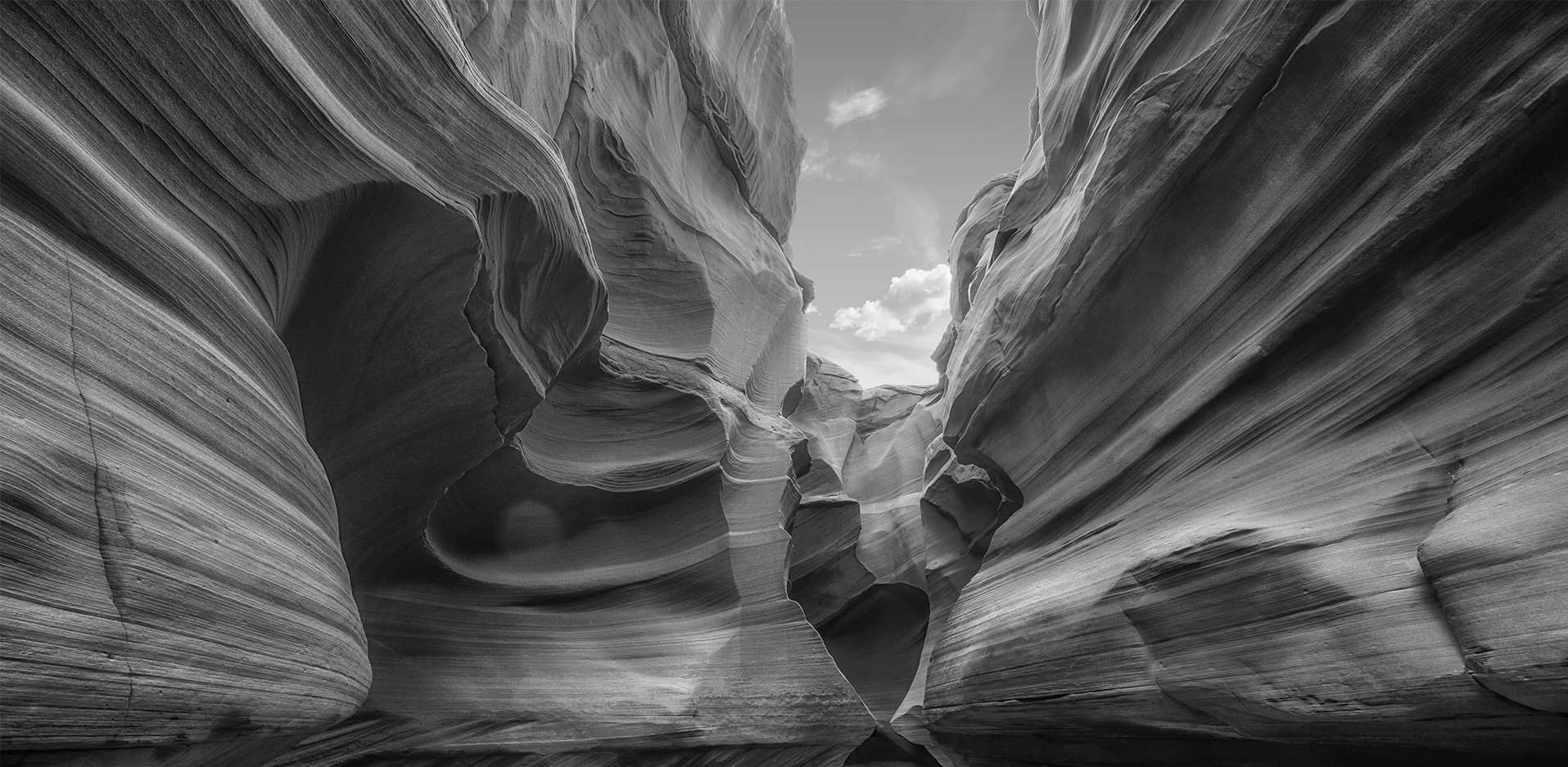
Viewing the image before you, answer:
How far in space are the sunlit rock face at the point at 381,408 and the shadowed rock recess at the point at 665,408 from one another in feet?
0.07

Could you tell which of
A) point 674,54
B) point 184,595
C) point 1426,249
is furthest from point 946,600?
point 184,595

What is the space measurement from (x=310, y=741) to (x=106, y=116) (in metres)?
3.88

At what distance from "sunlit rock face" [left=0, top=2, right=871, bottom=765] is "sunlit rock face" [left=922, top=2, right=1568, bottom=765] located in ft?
10.5

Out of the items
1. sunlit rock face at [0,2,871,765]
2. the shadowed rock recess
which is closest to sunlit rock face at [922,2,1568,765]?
the shadowed rock recess

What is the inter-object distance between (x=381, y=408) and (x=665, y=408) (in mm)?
3184

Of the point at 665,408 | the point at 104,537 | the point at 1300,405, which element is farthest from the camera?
the point at 665,408

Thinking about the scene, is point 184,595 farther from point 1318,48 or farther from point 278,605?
point 1318,48

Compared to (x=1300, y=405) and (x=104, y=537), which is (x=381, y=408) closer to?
(x=104, y=537)

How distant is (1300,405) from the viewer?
4852 millimetres

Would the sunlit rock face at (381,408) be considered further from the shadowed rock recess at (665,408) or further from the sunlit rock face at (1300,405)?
the sunlit rock face at (1300,405)

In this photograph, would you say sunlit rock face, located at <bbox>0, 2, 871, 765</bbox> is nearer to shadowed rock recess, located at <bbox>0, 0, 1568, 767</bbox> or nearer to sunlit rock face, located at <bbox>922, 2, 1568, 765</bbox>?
shadowed rock recess, located at <bbox>0, 0, 1568, 767</bbox>

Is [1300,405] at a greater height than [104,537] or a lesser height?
greater

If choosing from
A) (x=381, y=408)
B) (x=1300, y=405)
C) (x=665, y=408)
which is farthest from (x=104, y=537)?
(x=1300, y=405)

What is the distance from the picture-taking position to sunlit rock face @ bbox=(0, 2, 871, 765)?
2346mm
